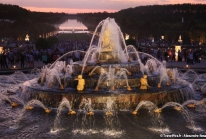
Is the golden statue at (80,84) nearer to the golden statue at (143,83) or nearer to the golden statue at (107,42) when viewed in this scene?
the golden statue at (143,83)

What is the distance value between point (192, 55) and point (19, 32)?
66.9m

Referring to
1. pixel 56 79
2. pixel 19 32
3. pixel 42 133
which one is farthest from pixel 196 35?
pixel 42 133

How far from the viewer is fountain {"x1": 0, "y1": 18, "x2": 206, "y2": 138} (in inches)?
445

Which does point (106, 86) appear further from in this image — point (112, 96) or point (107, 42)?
point (107, 42)

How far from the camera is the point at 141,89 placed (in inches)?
586

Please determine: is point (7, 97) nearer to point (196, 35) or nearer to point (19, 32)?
point (196, 35)

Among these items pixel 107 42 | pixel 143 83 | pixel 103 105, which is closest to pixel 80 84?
pixel 103 105

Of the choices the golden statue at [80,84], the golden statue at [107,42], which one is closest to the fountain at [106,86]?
the golden statue at [80,84]

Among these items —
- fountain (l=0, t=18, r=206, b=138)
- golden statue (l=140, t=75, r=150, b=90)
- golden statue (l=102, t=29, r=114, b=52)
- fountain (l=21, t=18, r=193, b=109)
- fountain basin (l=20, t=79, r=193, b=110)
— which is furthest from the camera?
golden statue (l=102, t=29, r=114, b=52)

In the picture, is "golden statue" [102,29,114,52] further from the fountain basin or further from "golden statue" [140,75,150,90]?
"golden statue" [140,75,150,90]

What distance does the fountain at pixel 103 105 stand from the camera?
11.3 metres

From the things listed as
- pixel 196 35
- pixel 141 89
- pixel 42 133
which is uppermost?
pixel 196 35

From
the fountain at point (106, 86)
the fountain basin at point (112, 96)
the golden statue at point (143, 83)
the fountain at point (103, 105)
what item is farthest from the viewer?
the golden statue at point (143, 83)

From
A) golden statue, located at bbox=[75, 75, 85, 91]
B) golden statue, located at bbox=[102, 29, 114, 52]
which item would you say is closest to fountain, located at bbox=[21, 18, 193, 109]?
golden statue, located at bbox=[75, 75, 85, 91]
